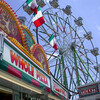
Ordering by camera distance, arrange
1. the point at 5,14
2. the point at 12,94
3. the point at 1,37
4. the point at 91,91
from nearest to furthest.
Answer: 1. the point at 1,37
2. the point at 12,94
3. the point at 5,14
4. the point at 91,91

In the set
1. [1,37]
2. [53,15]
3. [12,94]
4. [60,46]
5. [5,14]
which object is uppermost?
[53,15]

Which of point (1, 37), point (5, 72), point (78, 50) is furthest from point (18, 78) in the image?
point (78, 50)

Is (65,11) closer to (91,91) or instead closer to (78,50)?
(78,50)

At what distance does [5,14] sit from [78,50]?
12.2 m

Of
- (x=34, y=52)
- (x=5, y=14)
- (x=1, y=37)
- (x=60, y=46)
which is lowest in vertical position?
(x=1, y=37)

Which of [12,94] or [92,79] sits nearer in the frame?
[12,94]

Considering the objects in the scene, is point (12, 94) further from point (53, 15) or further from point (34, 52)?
point (53, 15)

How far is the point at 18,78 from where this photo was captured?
4.13 metres

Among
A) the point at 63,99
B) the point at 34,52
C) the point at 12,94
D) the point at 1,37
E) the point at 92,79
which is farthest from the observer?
the point at 92,79

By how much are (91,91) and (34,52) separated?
412cm

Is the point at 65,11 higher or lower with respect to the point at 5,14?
higher

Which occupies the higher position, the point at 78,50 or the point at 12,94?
the point at 78,50

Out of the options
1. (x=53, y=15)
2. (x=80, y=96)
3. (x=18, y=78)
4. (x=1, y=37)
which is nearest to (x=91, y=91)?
(x=80, y=96)

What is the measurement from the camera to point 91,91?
32.0ft
